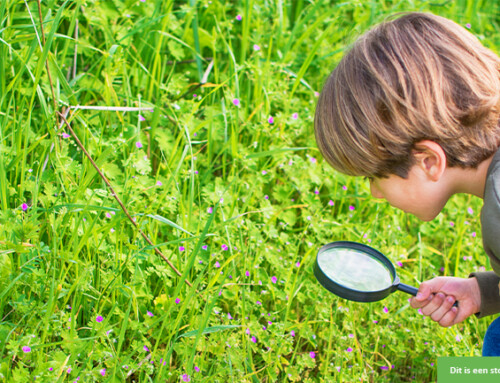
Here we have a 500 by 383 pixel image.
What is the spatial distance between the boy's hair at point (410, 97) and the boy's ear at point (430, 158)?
24 mm

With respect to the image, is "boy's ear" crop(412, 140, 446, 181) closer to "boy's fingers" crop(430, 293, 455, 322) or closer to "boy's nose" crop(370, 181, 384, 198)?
"boy's nose" crop(370, 181, 384, 198)

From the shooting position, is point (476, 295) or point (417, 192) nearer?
point (417, 192)

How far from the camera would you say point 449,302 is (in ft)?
7.22

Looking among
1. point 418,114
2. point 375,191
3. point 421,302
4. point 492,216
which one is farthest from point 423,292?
point 418,114

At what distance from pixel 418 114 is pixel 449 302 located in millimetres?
845

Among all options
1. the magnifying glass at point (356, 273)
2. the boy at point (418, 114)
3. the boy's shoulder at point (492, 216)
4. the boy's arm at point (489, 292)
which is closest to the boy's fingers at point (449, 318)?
the boy's arm at point (489, 292)

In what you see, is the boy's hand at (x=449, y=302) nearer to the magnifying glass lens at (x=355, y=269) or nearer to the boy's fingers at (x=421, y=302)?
the boy's fingers at (x=421, y=302)

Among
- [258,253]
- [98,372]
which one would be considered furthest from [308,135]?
[98,372]

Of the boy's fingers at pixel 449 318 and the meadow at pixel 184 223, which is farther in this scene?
the boy's fingers at pixel 449 318

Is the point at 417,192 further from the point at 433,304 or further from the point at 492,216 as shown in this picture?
the point at 433,304

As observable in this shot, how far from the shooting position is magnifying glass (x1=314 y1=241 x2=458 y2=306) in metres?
1.98

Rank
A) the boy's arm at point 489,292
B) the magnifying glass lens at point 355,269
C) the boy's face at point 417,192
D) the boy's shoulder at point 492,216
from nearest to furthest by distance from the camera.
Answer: the boy's shoulder at point 492,216 → the boy's face at point 417,192 → the magnifying glass lens at point 355,269 → the boy's arm at point 489,292

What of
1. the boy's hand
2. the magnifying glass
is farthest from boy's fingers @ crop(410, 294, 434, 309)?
the magnifying glass

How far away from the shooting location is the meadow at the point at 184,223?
6.74 feet
